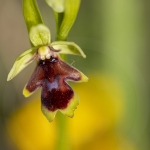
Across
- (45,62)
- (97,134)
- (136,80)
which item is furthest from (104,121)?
(45,62)

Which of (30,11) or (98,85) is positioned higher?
(98,85)

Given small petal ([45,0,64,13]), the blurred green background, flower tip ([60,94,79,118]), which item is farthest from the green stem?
the blurred green background

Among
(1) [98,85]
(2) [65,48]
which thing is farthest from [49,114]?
(1) [98,85]

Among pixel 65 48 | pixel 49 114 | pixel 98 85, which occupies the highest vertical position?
pixel 98 85

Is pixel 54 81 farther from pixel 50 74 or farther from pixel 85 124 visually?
A: pixel 85 124

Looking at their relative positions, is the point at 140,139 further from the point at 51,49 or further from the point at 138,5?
the point at 51,49

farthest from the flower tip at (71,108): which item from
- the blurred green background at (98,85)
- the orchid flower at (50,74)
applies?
the blurred green background at (98,85)

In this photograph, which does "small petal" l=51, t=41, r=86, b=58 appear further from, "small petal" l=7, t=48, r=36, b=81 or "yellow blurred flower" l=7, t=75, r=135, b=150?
"yellow blurred flower" l=7, t=75, r=135, b=150
